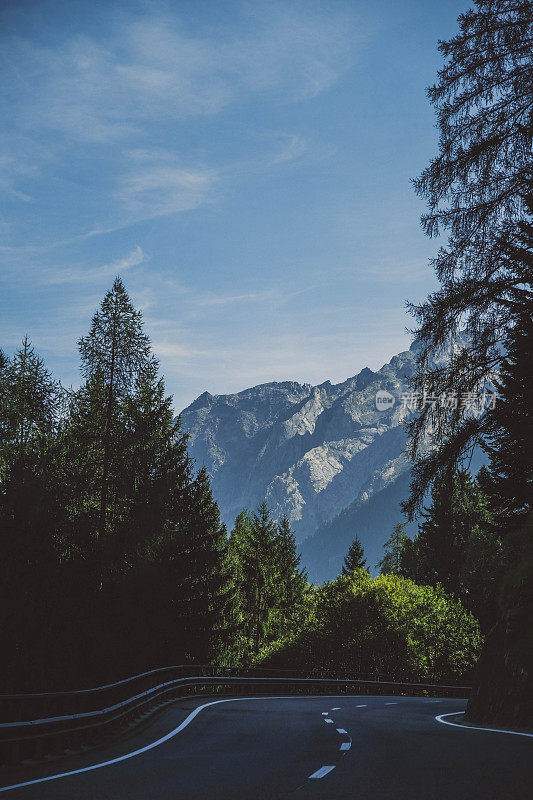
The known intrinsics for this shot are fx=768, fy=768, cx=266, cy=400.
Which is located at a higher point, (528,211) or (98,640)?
(528,211)

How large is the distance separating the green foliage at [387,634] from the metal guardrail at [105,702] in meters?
7.57

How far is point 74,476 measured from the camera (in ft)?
104

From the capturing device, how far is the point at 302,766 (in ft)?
33.4

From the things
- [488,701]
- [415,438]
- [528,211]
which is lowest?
[488,701]

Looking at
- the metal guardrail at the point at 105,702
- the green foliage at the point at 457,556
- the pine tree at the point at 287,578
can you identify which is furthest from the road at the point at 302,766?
the pine tree at the point at 287,578

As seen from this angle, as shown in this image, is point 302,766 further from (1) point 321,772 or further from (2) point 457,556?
(2) point 457,556

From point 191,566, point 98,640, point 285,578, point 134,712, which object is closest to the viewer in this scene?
point 134,712

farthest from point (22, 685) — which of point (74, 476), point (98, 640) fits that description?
→ point (74, 476)

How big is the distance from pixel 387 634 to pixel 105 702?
39720 mm

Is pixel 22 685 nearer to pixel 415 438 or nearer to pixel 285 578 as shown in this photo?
pixel 415 438

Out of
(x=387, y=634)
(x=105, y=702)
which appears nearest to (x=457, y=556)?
(x=387, y=634)

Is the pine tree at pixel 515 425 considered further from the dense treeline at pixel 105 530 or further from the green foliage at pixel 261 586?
Answer: the green foliage at pixel 261 586

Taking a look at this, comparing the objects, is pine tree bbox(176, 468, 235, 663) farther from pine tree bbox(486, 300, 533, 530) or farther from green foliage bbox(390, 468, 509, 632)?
pine tree bbox(486, 300, 533, 530)

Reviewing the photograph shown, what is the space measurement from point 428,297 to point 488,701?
43.3 ft
